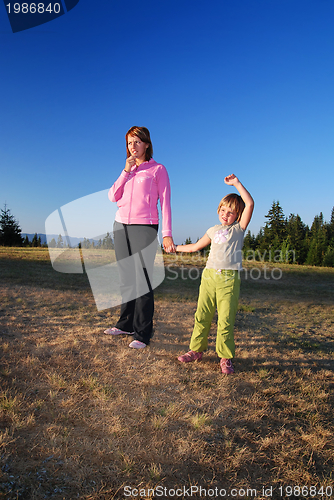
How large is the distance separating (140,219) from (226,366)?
1.92m

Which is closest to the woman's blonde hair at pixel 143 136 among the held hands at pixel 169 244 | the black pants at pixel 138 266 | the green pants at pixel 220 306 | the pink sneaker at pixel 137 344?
the black pants at pixel 138 266

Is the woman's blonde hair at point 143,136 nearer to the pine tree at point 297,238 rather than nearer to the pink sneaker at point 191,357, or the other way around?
the pink sneaker at point 191,357

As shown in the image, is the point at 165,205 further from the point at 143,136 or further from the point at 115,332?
the point at 115,332

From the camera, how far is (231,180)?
298 centimetres

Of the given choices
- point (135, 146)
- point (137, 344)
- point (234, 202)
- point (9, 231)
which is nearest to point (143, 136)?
point (135, 146)

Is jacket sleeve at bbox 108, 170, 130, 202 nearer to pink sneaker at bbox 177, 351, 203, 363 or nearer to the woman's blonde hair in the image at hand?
the woman's blonde hair

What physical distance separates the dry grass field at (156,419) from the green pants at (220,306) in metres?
0.28

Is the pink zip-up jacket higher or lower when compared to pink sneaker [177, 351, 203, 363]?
higher

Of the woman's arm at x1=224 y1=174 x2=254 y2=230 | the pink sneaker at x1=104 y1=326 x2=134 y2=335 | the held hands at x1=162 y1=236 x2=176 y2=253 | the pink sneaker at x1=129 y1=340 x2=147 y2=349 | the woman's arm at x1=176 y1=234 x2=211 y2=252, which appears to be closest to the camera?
the woman's arm at x1=224 y1=174 x2=254 y2=230

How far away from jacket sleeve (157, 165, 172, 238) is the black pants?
0.14m

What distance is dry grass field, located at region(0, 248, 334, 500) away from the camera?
62.2 inches

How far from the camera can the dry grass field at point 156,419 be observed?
1.58 m

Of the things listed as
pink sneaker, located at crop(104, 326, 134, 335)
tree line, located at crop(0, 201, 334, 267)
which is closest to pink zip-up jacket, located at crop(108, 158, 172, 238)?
pink sneaker, located at crop(104, 326, 134, 335)

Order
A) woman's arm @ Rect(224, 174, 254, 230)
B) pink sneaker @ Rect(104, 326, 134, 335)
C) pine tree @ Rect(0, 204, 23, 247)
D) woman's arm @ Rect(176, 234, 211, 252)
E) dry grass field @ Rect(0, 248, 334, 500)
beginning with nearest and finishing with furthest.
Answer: dry grass field @ Rect(0, 248, 334, 500), woman's arm @ Rect(224, 174, 254, 230), woman's arm @ Rect(176, 234, 211, 252), pink sneaker @ Rect(104, 326, 134, 335), pine tree @ Rect(0, 204, 23, 247)
